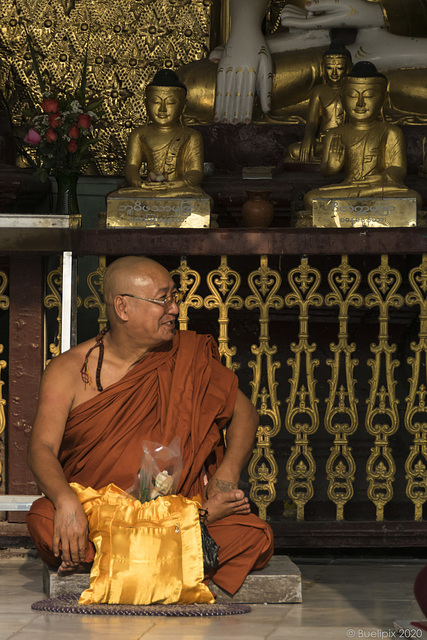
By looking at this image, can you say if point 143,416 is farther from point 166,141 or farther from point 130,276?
point 166,141

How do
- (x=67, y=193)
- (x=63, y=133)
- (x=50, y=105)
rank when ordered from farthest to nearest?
(x=67, y=193) → (x=63, y=133) → (x=50, y=105)

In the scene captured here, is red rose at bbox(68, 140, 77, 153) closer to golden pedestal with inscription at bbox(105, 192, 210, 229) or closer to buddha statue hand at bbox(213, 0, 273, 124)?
golden pedestal with inscription at bbox(105, 192, 210, 229)

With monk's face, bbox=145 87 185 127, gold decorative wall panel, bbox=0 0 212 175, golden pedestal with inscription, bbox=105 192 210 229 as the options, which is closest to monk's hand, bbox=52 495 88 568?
golden pedestal with inscription, bbox=105 192 210 229

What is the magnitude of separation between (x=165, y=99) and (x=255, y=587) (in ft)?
9.61

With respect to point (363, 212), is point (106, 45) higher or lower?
higher

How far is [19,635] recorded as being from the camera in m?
3.54

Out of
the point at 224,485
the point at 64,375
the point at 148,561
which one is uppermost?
the point at 64,375

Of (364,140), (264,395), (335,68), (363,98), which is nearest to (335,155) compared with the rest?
(364,140)

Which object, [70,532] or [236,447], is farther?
[236,447]

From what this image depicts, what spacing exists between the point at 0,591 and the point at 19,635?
0.64m

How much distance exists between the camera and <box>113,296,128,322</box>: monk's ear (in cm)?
423

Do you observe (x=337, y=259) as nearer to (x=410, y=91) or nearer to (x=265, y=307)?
(x=265, y=307)

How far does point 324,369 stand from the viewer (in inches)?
233

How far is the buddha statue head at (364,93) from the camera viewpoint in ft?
19.4
